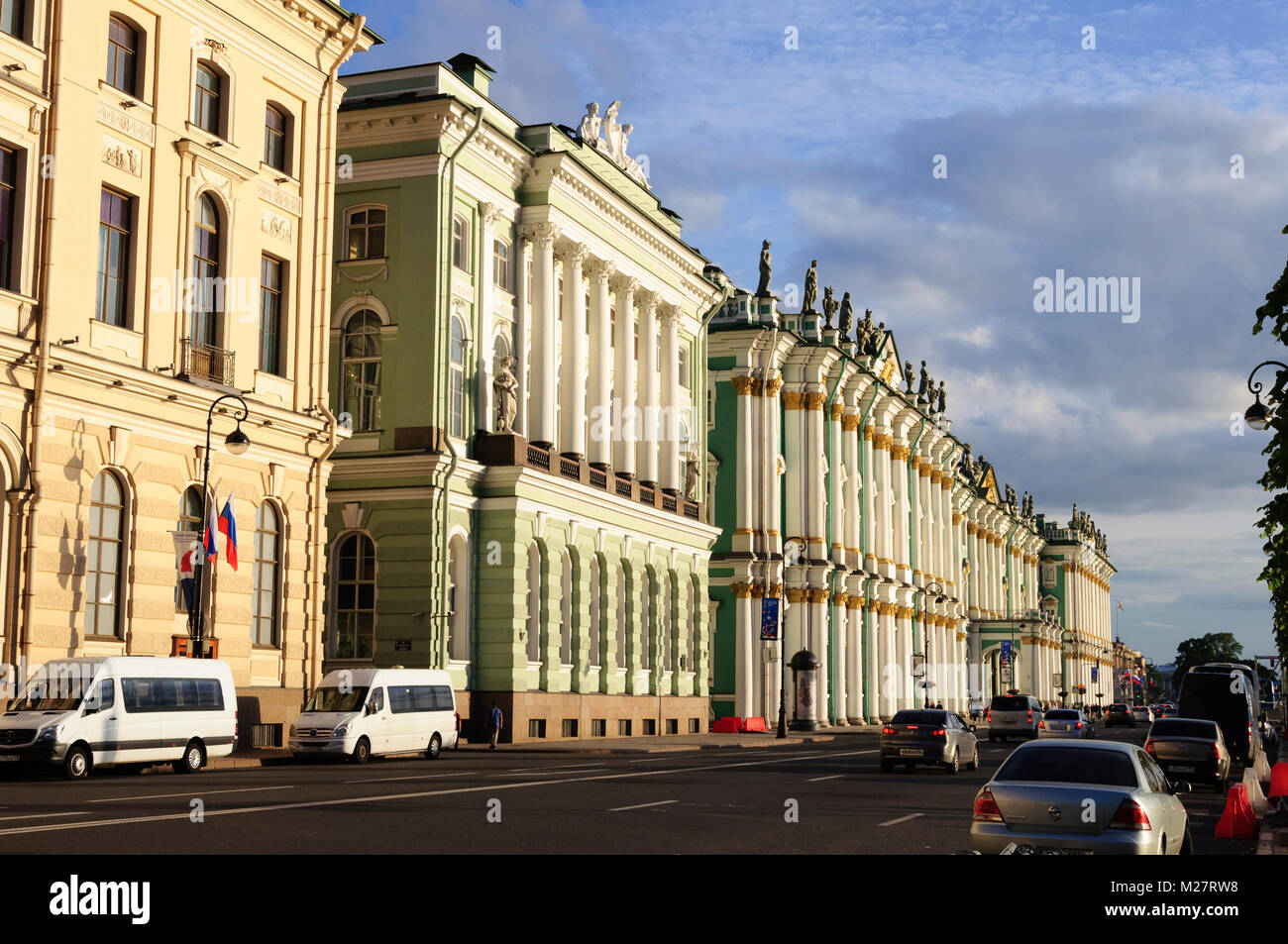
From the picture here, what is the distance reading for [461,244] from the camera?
152 ft

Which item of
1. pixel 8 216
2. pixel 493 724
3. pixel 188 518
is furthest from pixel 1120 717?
pixel 8 216

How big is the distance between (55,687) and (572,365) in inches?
1085

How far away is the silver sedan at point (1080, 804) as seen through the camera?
12.8m

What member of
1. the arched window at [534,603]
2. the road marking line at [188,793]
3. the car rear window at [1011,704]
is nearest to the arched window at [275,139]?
the arched window at [534,603]

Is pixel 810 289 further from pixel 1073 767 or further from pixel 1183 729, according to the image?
pixel 1073 767

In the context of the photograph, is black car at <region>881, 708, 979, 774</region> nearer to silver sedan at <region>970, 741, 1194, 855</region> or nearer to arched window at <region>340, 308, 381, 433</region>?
arched window at <region>340, 308, 381, 433</region>

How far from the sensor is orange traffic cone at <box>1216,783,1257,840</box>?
20.4m

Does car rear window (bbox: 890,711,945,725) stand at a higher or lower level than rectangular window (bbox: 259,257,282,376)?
lower

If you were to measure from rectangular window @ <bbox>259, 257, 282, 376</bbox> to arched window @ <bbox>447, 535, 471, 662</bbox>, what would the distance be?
9317 millimetres

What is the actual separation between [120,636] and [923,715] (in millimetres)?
18652

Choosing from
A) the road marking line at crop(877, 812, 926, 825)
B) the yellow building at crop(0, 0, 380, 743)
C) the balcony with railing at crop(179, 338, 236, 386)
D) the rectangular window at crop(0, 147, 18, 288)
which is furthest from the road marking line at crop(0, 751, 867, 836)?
the rectangular window at crop(0, 147, 18, 288)

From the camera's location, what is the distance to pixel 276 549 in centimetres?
3691
